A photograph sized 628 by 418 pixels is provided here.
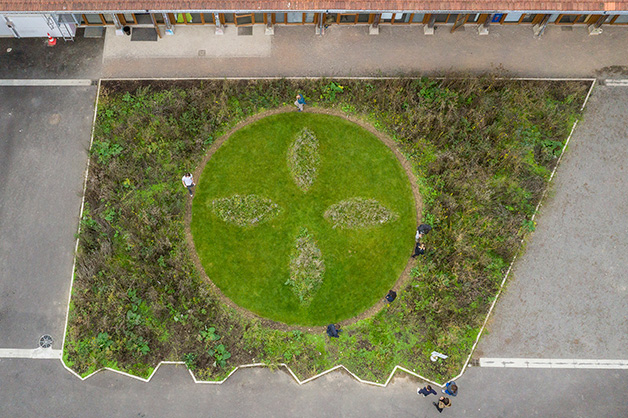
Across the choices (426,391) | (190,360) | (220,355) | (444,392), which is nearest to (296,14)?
(220,355)

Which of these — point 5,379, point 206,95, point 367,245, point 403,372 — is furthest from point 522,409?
point 5,379

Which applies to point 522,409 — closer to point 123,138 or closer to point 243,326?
point 243,326

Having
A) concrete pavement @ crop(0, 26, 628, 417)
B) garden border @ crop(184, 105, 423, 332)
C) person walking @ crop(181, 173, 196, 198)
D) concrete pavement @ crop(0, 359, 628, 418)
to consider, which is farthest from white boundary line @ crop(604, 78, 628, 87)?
person walking @ crop(181, 173, 196, 198)

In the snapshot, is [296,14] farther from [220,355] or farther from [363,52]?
[220,355]

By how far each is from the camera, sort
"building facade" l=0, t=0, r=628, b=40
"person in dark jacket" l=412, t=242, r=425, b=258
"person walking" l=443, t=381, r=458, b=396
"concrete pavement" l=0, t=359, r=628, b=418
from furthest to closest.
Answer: "building facade" l=0, t=0, r=628, b=40, "person in dark jacket" l=412, t=242, r=425, b=258, "concrete pavement" l=0, t=359, r=628, b=418, "person walking" l=443, t=381, r=458, b=396

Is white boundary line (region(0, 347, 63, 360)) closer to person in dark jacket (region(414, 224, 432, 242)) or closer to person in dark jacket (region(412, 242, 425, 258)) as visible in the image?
person in dark jacket (region(412, 242, 425, 258))
